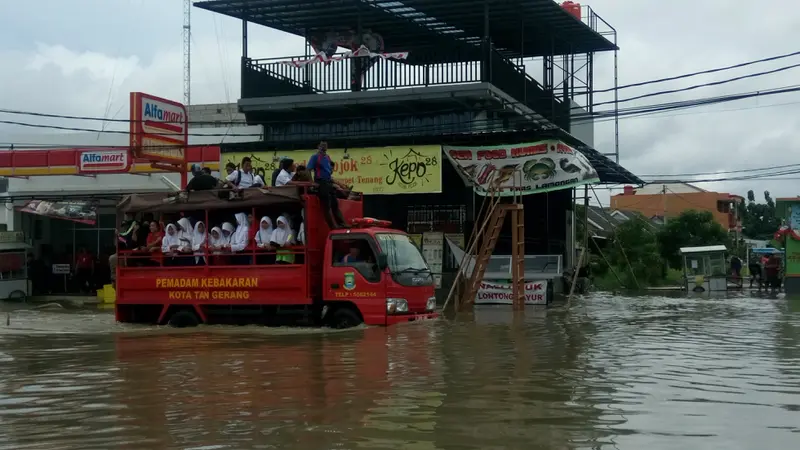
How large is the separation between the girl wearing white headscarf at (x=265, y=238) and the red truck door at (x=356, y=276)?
1.19m

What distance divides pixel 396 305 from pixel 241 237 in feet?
10.6

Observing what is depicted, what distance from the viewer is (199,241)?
53.9 feet

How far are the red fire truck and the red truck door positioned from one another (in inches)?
0.7

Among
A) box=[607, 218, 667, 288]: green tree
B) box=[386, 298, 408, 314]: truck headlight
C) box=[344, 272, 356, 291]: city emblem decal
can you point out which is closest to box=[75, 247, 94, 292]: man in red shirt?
box=[344, 272, 356, 291]: city emblem decal

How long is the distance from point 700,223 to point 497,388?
43.0 metres

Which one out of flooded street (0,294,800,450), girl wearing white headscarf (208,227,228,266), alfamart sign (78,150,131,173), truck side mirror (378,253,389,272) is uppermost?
alfamart sign (78,150,131,173)

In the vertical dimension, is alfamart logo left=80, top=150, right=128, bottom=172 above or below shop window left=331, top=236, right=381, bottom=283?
above

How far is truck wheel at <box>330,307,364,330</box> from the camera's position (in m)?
15.0

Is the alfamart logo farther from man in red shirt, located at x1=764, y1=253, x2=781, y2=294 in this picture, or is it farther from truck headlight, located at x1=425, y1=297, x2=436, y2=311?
man in red shirt, located at x1=764, y1=253, x2=781, y2=294

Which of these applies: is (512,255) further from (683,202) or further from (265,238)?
(683,202)

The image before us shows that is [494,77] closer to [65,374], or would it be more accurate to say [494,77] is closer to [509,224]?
[509,224]

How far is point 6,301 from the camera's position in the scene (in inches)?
1152

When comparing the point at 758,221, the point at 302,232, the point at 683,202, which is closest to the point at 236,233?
the point at 302,232

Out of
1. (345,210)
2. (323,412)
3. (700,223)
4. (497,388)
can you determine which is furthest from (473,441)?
(700,223)
